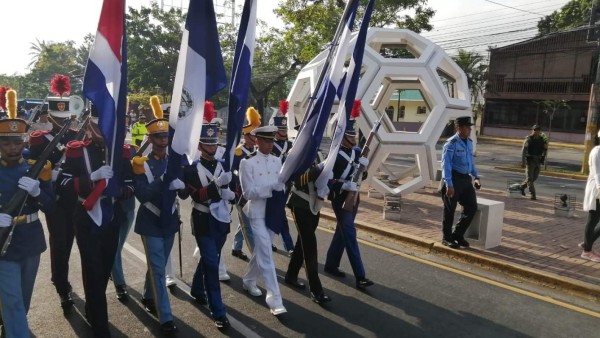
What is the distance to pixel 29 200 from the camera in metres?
3.59

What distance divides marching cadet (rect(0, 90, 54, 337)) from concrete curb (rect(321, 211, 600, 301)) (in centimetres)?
508

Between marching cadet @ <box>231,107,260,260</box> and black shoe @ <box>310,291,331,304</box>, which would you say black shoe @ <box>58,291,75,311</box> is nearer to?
marching cadet @ <box>231,107,260,260</box>

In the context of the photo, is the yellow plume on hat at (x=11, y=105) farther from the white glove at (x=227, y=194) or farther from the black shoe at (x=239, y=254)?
the black shoe at (x=239, y=254)

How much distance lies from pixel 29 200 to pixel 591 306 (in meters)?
5.52

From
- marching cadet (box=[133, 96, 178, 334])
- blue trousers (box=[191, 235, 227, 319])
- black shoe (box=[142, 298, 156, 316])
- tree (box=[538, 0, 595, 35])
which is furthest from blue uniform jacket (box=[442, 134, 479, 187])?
tree (box=[538, 0, 595, 35])

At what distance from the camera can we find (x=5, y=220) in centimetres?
326

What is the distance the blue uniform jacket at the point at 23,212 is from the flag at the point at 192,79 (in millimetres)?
975

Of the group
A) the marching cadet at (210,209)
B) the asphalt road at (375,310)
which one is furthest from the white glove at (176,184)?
the asphalt road at (375,310)

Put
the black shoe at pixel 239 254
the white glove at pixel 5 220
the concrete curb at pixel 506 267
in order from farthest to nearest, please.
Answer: the black shoe at pixel 239 254 < the concrete curb at pixel 506 267 < the white glove at pixel 5 220

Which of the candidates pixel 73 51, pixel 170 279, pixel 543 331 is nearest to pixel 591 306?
pixel 543 331

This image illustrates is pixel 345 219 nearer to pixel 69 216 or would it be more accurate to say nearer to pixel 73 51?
pixel 69 216

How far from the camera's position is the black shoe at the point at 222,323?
4266mm

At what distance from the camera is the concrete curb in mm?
5348

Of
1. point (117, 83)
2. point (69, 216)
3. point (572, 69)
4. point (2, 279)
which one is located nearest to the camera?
point (2, 279)
